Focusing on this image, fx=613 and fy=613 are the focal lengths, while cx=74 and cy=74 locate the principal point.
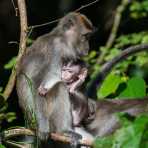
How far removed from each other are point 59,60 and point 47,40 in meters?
0.24

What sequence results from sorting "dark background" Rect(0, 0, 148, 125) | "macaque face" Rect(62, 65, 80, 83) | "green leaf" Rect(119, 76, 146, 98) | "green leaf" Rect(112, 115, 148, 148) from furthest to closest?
"dark background" Rect(0, 0, 148, 125), "macaque face" Rect(62, 65, 80, 83), "green leaf" Rect(119, 76, 146, 98), "green leaf" Rect(112, 115, 148, 148)

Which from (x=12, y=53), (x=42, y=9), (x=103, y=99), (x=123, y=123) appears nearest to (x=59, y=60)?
(x=103, y=99)

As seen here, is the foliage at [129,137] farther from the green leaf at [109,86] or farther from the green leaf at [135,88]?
the green leaf at [109,86]

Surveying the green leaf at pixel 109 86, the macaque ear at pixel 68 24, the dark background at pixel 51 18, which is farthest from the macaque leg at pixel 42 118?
A: the dark background at pixel 51 18

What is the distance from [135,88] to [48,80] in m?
0.89

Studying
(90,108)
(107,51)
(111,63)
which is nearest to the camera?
(90,108)

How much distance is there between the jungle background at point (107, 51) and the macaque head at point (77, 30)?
444 mm

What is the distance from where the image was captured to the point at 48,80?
5789 millimetres

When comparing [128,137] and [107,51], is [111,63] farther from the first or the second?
[128,137]

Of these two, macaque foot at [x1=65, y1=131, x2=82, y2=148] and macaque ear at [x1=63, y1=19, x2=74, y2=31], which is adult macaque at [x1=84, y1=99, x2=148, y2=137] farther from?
macaque ear at [x1=63, y1=19, x2=74, y2=31]

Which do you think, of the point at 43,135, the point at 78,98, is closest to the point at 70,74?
the point at 78,98

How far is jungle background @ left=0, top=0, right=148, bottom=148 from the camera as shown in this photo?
100 inches

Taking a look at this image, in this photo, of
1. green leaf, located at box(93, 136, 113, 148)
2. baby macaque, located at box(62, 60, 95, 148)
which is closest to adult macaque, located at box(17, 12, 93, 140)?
baby macaque, located at box(62, 60, 95, 148)

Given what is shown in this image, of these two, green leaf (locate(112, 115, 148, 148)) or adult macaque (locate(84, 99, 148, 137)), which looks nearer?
green leaf (locate(112, 115, 148, 148))
